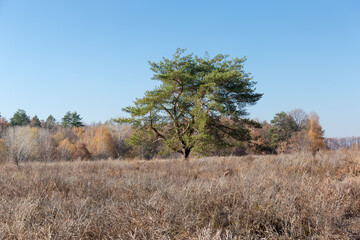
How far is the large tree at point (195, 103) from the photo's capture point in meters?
16.9

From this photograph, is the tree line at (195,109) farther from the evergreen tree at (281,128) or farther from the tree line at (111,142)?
the evergreen tree at (281,128)

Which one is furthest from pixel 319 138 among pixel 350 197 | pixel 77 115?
pixel 77 115

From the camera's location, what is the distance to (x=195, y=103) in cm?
1819

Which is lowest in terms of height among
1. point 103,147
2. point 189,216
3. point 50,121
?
point 103,147

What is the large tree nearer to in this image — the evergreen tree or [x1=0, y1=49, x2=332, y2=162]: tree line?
[x1=0, y1=49, x2=332, y2=162]: tree line

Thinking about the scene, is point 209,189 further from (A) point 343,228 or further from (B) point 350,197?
(B) point 350,197

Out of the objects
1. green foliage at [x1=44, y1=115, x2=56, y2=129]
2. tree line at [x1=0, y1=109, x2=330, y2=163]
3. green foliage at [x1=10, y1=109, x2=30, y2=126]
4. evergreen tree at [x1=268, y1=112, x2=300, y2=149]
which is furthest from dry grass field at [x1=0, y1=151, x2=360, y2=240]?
green foliage at [x1=44, y1=115, x2=56, y2=129]

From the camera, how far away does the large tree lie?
16.9 metres

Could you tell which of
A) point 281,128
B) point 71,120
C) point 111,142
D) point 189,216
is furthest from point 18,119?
point 189,216

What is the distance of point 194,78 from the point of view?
1798cm

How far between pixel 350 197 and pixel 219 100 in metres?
13.0

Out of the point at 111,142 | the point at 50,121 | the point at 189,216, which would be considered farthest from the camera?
the point at 50,121

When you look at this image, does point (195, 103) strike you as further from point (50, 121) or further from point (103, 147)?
point (50, 121)

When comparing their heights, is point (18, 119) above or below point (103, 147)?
above
